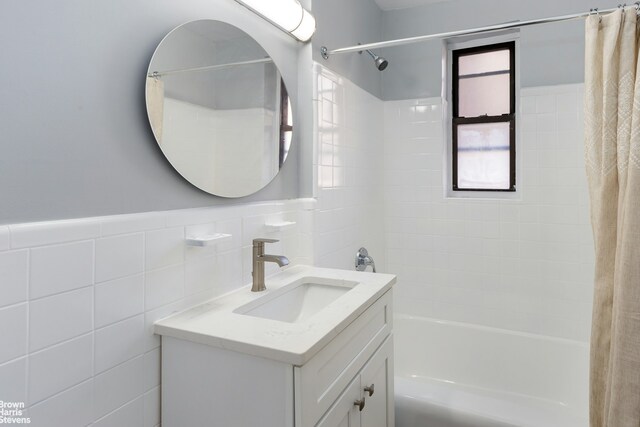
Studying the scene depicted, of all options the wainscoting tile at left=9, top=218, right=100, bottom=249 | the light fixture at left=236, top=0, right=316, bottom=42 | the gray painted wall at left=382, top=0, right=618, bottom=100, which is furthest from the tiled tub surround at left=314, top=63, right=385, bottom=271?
the wainscoting tile at left=9, top=218, right=100, bottom=249

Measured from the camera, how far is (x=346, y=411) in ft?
3.43

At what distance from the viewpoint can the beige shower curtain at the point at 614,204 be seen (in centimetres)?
127

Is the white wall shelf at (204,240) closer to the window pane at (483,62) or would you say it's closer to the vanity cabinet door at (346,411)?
the vanity cabinet door at (346,411)

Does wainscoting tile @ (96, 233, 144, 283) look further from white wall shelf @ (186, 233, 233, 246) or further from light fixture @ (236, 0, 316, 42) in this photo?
light fixture @ (236, 0, 316, 42)

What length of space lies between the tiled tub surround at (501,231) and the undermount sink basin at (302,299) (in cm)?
131

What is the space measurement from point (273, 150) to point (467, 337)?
5.67ft

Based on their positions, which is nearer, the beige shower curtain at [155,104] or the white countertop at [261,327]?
the white countertop at [261,327]

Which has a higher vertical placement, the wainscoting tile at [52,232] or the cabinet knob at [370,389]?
the wainscoting tile at [52,232]

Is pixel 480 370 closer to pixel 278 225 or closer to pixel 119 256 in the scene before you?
pixel 278 225

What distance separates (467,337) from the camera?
236cm

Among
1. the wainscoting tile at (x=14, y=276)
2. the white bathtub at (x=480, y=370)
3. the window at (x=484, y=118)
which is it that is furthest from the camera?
the window at (x=484, y=118)

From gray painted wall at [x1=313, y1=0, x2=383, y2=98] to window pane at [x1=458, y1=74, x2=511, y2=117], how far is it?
580 millimetres

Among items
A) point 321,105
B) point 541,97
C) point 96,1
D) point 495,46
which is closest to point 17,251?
point 96,1

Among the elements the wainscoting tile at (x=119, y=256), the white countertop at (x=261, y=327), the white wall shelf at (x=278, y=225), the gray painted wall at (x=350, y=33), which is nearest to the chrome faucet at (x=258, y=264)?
the white countertop at (x=261, y=327)
